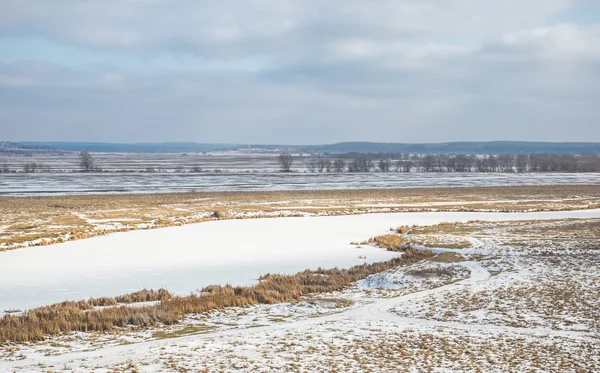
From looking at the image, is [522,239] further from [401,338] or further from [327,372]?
[327,372]

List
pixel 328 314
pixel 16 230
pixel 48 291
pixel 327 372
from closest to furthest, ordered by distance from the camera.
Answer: pixel 327 372, pixel 328 314, pixel 48 291, pixel 16 230

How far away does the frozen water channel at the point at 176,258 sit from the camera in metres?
18.0

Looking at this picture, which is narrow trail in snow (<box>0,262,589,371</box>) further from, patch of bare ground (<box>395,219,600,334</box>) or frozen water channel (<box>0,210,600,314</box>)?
frozen water channel (<box>0,210,600,314</box>)

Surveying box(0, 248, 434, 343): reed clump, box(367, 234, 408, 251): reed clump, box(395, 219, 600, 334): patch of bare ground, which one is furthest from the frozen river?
box(0, 248, 434, 343): reed clump

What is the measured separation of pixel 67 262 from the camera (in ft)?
74.2

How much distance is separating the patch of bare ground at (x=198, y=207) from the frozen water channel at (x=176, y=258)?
3.52 metres

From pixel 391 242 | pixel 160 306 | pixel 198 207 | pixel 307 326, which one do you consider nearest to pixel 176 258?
pixel 160 306

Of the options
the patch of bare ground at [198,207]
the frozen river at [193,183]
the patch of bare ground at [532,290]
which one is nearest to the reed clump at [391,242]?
the patch of bare ground at [532,290]

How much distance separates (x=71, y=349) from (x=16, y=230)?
24.8m

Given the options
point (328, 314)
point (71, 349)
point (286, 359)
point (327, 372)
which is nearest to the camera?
point (327, 372)

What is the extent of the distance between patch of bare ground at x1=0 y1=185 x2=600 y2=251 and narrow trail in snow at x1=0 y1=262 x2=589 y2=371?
18.4 metres

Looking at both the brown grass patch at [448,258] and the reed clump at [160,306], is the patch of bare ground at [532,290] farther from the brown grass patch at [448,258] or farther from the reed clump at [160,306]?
the reed clump at [160,306]

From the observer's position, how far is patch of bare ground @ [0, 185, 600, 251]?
33.9m

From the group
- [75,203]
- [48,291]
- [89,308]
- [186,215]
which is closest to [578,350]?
[89,308]
